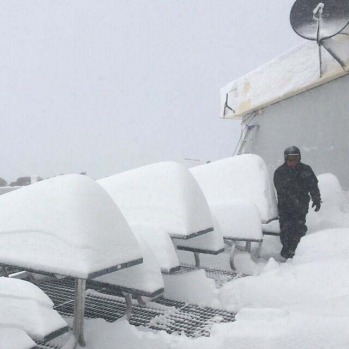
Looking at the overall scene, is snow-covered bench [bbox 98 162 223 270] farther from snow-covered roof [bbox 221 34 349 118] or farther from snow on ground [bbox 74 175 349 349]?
snow-covered roof [bbox 221 34 349 118]

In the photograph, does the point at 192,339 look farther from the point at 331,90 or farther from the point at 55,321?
the point at 331,90

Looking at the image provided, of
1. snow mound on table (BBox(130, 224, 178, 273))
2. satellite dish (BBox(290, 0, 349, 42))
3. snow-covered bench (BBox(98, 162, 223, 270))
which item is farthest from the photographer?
satellite dish (BBox(290, 0, 349, 42))

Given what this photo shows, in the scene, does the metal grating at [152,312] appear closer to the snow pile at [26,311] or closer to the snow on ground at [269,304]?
the snow on ground at [269,304]

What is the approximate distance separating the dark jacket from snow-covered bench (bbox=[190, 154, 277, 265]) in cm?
14

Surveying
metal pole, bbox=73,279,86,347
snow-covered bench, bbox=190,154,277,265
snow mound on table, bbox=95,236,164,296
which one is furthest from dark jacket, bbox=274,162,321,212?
metal pole, bbox=73,279,86,347

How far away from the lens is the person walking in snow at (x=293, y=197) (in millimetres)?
5184

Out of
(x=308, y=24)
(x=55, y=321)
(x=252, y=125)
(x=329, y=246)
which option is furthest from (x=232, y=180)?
(x=252, y=125)

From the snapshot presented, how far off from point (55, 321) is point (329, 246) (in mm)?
3057

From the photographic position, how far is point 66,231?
2432mm

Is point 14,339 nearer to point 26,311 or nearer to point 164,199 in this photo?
point 26,311

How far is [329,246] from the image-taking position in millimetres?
4148

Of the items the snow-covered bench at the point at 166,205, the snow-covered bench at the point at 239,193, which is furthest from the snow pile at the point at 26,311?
the snow-covered bench at the point at 239,193

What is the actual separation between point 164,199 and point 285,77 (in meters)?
6.38

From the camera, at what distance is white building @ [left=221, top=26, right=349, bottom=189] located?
7.76 metres
